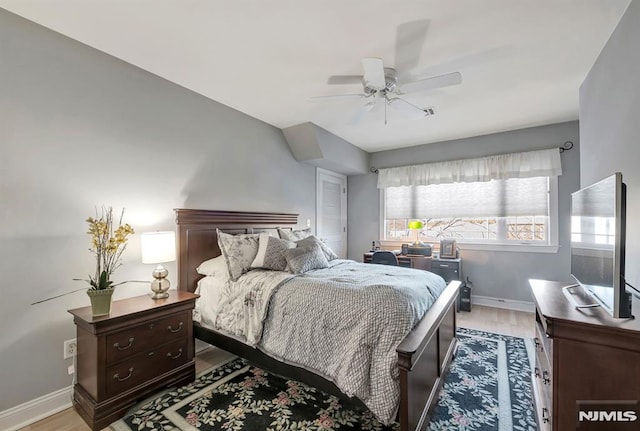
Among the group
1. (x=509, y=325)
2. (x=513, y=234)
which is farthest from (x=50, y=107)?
(x=513, y=234)

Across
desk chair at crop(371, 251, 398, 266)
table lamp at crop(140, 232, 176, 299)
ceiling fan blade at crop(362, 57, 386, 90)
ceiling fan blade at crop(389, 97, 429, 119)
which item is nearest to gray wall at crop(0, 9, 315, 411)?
table lamp at crop(140, 232, 176, 299)

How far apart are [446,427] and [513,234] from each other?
3.30 meters

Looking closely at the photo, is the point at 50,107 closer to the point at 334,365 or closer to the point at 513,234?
the point at 334,365

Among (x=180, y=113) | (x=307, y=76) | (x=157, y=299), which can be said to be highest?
(x=307, y=76)

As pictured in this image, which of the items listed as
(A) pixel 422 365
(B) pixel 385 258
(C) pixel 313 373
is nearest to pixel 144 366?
(C) pixel 313 373

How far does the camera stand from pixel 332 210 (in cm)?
507

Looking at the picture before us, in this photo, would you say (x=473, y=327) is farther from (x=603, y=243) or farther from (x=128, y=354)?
(x=128, y=354)

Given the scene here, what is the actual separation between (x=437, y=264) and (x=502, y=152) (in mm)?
1892

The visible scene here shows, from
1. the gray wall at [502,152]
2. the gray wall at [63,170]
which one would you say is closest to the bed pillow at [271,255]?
the gray wall at [63,170]

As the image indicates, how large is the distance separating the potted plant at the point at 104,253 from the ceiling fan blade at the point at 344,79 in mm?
2077

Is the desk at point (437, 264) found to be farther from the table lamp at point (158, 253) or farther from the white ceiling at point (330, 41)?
the table lamp at point (158, 253)

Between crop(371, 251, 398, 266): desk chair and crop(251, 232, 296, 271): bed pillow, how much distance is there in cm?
167

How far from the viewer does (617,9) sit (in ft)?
5.75

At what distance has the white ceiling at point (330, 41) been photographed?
5.77ft
